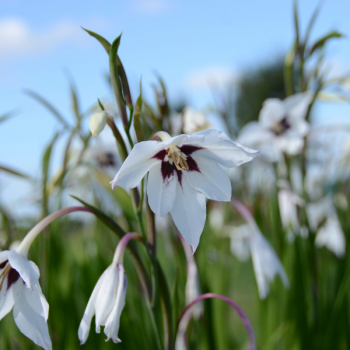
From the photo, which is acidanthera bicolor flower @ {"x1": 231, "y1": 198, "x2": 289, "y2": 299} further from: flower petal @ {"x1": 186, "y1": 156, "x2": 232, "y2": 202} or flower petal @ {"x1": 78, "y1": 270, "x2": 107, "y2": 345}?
flower petal @ {"x1": 78, "y1": 270, "x2": 107, "y2": 345}

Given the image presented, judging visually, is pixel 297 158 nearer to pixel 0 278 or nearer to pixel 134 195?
pixel 134 195

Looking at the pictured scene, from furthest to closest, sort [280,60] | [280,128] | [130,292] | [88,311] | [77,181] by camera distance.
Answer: [280,60] → [77,181] → [280,128] → [130,292] → [88,311]

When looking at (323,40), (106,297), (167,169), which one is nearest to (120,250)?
(106,297)

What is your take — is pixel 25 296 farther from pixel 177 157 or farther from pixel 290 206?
pixel 290 206

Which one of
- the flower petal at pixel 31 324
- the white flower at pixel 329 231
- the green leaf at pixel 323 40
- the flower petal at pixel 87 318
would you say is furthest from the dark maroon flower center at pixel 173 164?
the white flower at pixel 329 231

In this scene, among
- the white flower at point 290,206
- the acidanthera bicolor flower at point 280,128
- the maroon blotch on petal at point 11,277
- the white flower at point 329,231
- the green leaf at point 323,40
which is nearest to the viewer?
the maroon blotch on petal at point 11,277

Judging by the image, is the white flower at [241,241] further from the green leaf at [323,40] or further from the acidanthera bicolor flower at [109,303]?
the acidanthera bicolor flower at [109,303]

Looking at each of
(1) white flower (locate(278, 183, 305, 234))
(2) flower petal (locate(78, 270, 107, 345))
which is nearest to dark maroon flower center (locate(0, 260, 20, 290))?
(2) flower petal (locate(78, 270, 107, 345))

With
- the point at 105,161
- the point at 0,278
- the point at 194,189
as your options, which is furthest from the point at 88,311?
the point at 105,161
